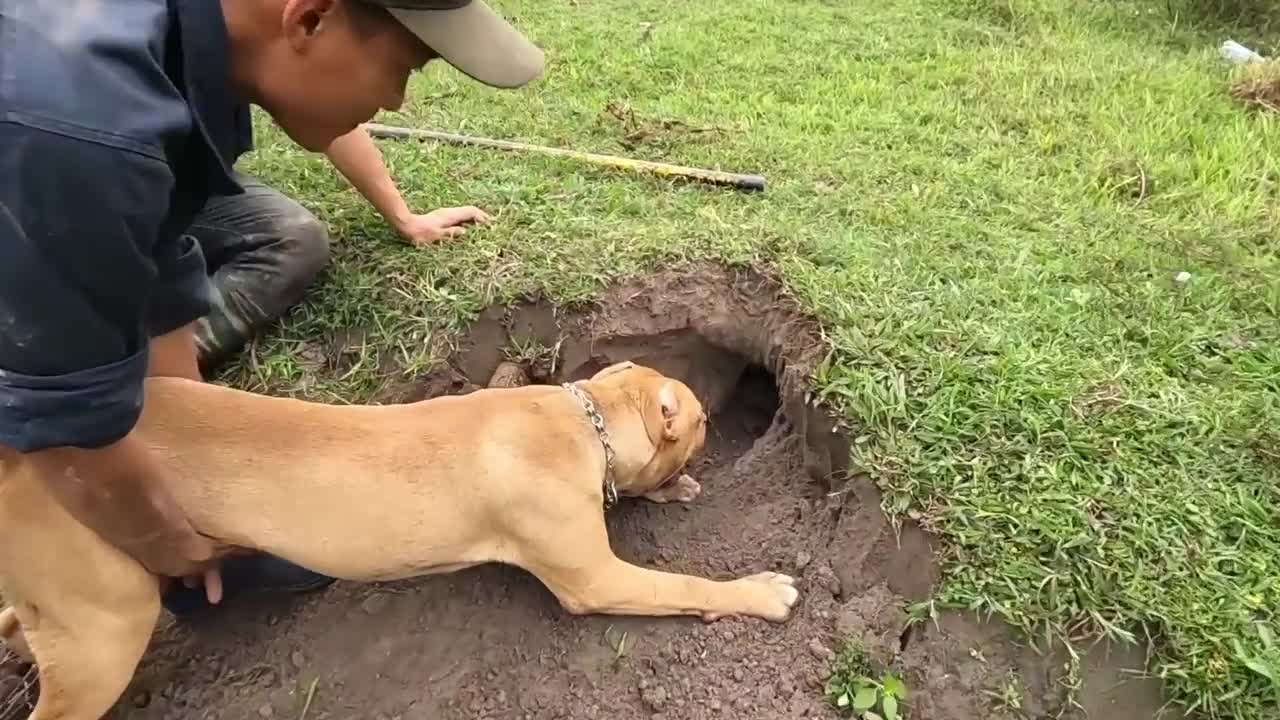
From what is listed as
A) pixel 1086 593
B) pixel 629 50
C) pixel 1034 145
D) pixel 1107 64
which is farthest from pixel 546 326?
pixel 1107 64

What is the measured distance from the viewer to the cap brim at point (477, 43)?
1.96m

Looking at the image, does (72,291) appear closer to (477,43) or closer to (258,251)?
(477,43)

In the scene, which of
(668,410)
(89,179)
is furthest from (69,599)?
(668,410)

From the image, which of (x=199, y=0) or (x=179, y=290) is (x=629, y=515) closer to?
(x=179, y=290)

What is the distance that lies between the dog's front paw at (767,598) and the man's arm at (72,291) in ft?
5.81

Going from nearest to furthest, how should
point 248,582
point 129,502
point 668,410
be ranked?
point 129,502, point 248,582, point 668,410

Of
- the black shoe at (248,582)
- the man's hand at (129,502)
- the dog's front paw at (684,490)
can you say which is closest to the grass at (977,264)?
the dog's front paw at (684,490)

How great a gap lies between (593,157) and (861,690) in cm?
287

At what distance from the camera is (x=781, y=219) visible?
4.21 meters

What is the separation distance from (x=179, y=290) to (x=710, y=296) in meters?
1.87

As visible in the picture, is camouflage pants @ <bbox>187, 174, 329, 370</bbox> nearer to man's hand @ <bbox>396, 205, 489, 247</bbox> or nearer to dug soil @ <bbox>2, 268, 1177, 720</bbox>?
man's hand @ <bbox>396, 205, 489, 247</bbox>

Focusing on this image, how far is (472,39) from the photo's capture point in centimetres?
207

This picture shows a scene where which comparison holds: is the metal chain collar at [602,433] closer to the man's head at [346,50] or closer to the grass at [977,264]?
the grass at [977,264]

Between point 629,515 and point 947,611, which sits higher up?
point 947,611
